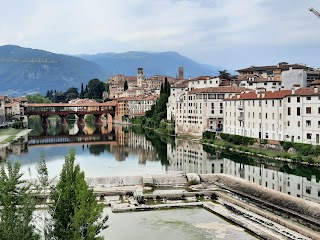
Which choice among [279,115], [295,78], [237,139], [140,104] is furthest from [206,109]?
[140,104]

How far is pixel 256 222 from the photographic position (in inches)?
864

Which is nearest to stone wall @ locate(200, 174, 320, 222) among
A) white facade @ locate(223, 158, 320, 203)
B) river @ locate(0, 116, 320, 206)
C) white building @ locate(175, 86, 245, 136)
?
white facade @ locate(223, 158, 320, 203)

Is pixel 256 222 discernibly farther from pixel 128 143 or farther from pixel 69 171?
pixel 128 143

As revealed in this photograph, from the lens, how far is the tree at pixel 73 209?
13.5 m

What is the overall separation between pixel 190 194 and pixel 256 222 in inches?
278

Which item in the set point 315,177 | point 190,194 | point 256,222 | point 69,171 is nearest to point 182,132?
point 315,177

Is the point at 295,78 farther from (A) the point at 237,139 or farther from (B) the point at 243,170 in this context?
(B) the point at 243,170

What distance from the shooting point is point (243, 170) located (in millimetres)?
38719

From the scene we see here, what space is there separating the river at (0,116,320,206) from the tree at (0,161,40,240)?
45.5 ft

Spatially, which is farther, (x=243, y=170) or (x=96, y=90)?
(x=96, y=90)

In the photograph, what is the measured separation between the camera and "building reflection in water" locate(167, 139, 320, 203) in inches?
A: 1213

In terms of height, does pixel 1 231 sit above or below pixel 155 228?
above

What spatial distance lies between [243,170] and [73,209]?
26.5 m

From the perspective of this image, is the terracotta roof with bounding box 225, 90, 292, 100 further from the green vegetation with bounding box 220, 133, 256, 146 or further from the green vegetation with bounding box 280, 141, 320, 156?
the green vegetation with bounding box 280, 141, 320, 156
